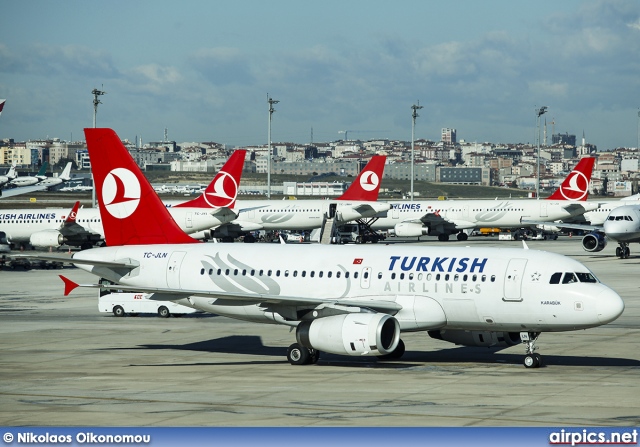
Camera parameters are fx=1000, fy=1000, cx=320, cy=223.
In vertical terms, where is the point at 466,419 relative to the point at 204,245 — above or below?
below

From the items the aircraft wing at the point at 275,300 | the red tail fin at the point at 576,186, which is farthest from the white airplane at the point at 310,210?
the aircraft wing at the point at 275,300

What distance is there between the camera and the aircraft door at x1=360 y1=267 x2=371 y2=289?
37094 mm

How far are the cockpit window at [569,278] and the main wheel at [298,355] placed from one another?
31.3 feet

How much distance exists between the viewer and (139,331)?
48.0 meters

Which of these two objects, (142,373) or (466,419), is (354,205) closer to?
(142,373)

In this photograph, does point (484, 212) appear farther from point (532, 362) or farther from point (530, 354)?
point (532, 362)

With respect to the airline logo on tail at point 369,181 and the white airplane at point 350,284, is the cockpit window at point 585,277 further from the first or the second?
the airline logo on tail at point 369,181

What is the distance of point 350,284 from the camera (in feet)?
123

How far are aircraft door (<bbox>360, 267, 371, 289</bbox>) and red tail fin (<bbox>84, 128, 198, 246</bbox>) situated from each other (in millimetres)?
9030

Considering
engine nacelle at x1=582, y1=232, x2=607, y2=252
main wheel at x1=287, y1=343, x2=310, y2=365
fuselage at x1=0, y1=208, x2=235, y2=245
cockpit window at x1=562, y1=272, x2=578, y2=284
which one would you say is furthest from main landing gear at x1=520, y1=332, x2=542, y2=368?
fuselage at x1=0, y1=208, x2=235, y2=245

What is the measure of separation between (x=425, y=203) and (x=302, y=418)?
342ft

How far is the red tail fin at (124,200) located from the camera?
4238 cm

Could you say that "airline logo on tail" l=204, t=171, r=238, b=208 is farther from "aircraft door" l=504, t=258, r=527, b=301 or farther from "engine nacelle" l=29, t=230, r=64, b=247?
"aircraft door" l=504, t=258, r=527, b=301

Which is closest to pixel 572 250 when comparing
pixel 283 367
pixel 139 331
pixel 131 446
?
pixel 139 331
